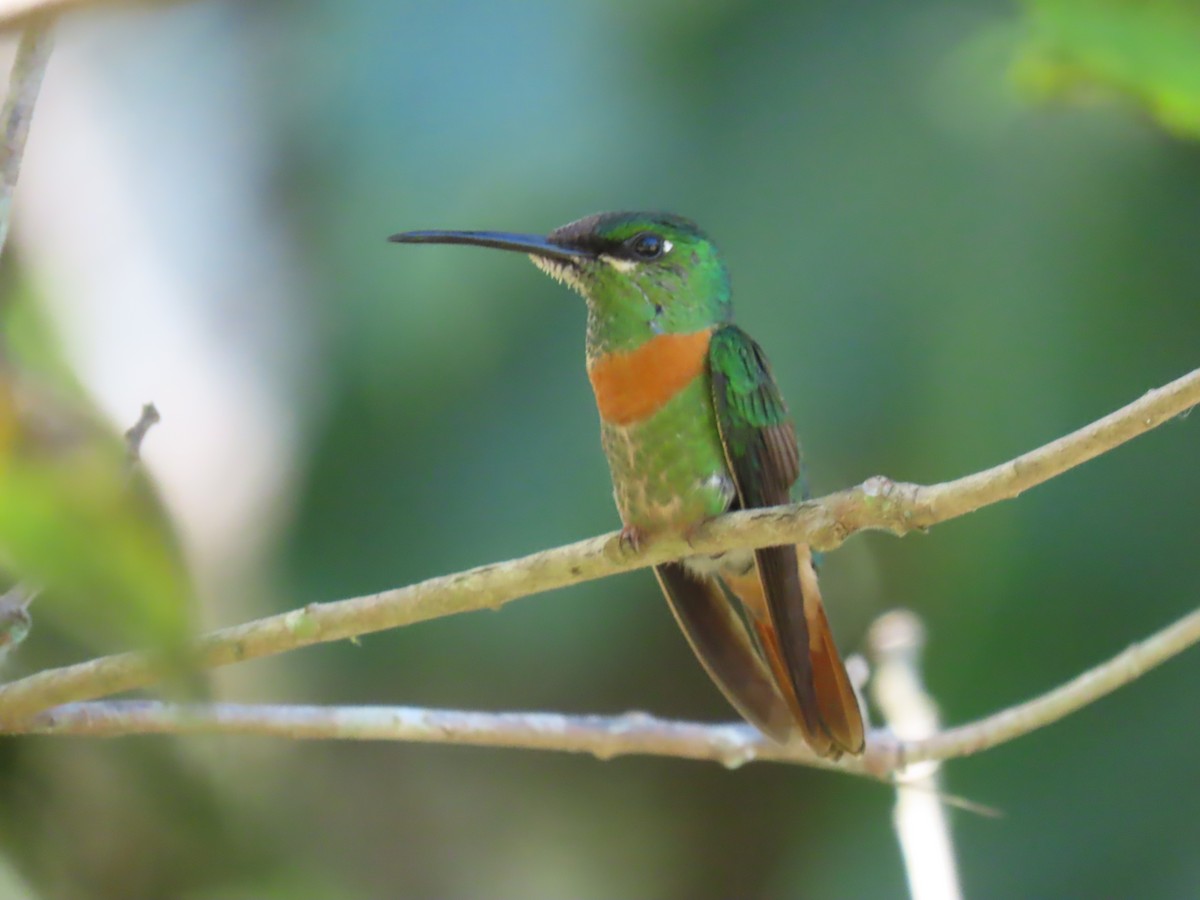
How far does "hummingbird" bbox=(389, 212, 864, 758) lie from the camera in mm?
2057

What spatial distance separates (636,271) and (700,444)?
35cm

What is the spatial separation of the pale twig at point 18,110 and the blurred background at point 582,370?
2.23 metres

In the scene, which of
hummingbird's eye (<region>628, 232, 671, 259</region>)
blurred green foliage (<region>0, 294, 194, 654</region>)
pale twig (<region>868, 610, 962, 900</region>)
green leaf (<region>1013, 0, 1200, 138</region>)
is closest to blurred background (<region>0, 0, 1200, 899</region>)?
pale twig (<region>868, 610, 962, 900</region>)

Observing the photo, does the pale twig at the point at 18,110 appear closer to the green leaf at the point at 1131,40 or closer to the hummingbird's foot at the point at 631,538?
the green leaf at the point at 1131,40

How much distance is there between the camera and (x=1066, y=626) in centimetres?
350

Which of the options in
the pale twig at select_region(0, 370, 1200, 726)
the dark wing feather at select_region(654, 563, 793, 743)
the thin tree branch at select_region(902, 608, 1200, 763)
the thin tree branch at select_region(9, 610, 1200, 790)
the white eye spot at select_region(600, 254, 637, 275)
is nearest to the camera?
the pale twig at select_region(0, 370, 1200, 726)

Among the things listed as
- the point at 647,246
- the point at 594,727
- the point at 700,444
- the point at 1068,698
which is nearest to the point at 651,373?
the point at 700,444

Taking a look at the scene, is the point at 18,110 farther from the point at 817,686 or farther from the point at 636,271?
the point at 817,686

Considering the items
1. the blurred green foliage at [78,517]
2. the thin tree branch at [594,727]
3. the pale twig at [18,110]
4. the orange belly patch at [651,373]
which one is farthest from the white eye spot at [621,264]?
the blurred green foliage at [78,517]

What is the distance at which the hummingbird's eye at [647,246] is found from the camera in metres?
2.29

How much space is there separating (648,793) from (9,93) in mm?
3390

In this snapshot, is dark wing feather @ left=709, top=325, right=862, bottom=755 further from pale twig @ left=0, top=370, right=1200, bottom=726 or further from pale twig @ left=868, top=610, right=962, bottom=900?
pale twig @ left=868, top=610, right=962, bottom=900

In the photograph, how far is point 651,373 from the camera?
7.18 feet

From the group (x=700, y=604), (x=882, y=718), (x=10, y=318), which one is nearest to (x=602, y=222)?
(x=700, y=604)
